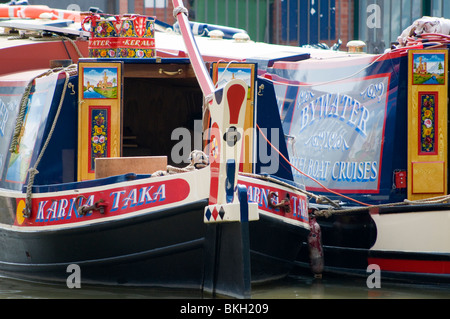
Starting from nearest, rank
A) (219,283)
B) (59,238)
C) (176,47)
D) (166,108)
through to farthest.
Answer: (219,283) → (59,238) → (166,108) → (176,47)

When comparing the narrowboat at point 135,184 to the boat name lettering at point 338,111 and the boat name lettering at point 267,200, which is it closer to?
the boat name lettering at point 267,200

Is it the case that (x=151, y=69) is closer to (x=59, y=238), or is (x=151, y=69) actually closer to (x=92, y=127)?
(x=92, y=127)

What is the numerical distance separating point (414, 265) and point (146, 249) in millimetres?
2597

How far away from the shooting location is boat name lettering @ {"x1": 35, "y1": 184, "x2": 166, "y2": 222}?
7.88m

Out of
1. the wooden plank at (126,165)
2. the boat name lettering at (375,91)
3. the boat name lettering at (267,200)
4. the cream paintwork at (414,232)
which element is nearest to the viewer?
the boat name lettering at (267,200)

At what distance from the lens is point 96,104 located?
28.2ft

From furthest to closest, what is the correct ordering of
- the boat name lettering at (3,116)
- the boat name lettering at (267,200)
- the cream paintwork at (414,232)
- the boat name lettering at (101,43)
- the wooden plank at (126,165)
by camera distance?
the boat name lettering at (3,116)
the boat name lettering at (101,43)
the cream paintwork at (414,232)
the wooden plank at (126,165)
the boat name lettering at (267,200)

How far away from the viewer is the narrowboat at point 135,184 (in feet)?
24.7

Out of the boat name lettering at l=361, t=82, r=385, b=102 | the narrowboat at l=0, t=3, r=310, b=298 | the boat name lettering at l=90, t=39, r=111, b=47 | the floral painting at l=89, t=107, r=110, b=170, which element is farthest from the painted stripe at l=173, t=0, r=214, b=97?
the boat name lettering at l=361, t=82, r=385, b=102

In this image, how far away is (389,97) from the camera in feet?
30.8

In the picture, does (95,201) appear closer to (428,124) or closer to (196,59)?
(196,59)

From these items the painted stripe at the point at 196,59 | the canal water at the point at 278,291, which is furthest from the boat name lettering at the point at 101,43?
the canal water at the point at 278,291
